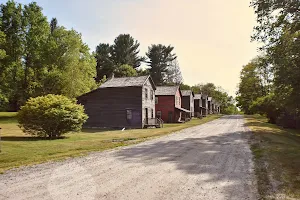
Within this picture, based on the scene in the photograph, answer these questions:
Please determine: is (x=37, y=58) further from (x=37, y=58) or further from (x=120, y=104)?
(x=120, y=104)

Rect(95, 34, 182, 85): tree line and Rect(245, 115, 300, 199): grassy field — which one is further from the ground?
Rect(95, 34, 182, 85): tree line

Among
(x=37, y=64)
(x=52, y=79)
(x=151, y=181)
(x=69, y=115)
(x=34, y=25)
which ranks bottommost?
(x=151, y=181)

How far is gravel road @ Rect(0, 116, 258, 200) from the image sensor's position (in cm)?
785

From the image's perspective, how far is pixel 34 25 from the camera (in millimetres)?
52562

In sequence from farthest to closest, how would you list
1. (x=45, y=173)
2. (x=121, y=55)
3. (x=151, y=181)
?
(x=121, y=55), (x=45, y=173), (x=151, y=181)

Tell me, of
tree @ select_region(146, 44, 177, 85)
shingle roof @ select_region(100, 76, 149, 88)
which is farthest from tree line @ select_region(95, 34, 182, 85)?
shingle roof @ select_region(100, 76, 149, 88)

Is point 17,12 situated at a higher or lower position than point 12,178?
higher

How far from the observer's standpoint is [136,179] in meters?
9.52

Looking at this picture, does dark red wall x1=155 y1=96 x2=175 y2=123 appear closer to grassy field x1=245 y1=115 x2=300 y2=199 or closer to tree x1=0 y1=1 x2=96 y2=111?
tree x1=0 y1=1 x2=96 y2=111

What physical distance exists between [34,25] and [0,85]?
46.3 feet

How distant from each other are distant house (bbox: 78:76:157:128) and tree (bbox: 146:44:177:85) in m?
52.5

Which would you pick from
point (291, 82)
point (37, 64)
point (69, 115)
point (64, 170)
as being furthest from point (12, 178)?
point (37, 64)

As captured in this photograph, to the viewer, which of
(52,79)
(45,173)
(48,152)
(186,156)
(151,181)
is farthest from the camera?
(52,79)

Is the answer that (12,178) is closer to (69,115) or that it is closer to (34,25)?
(69,115)
